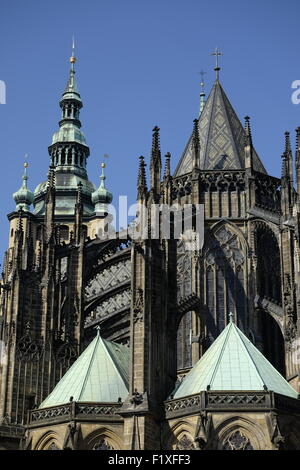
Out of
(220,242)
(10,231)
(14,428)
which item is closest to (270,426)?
(14,428)

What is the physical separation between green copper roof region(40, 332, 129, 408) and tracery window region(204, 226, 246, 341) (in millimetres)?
7928

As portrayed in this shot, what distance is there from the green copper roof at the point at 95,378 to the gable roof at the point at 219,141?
14241 mm

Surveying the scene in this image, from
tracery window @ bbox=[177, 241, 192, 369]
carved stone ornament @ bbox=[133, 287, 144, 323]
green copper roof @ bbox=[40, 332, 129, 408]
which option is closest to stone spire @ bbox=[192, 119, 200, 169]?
tracery window @ bbox=[177, 241, 192, 369]

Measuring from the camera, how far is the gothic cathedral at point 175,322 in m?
35.9

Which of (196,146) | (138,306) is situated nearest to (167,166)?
(196,146)

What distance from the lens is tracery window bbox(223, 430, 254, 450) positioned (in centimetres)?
3450

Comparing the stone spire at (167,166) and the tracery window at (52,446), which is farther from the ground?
the stone spire at (167,166)

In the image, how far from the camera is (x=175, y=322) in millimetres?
40812

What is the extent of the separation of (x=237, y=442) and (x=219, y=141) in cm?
2139

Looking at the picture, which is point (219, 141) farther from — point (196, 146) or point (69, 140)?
point (69, 140)

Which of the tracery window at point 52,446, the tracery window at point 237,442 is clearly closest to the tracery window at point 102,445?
the tracery window at point 52,446

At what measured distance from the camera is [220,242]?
49125 millimetres

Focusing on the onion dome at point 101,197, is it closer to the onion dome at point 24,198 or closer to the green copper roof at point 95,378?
the onion dome at point 24,198

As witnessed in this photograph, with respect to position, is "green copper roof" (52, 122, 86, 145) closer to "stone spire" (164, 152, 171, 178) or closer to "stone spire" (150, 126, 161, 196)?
"stone spire" (164, 152, 171, 178)
